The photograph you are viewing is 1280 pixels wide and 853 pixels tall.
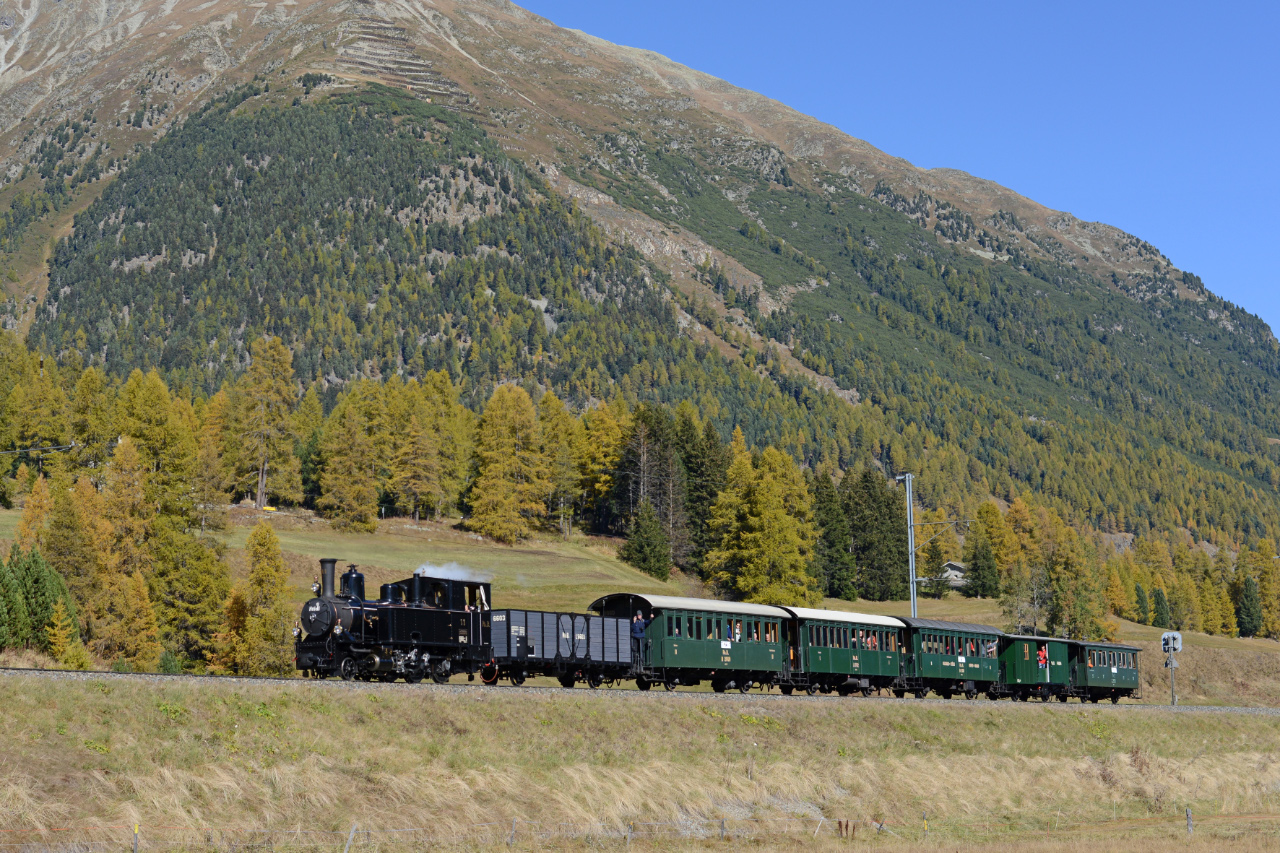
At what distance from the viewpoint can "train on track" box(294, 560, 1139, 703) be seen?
36.2 metres

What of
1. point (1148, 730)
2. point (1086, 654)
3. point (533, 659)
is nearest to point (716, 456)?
point (1086, 654)

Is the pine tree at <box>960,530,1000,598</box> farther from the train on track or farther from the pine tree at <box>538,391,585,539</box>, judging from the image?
the train on track

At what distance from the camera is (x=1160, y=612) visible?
15312 cm

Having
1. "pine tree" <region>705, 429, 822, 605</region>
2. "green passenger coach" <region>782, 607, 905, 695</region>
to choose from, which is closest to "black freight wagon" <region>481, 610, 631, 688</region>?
"green passenger coach" <region>782, 607, 905, 695</region>

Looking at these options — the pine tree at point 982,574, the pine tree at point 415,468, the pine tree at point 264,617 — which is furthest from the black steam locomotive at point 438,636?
the pine tree at point 982,574

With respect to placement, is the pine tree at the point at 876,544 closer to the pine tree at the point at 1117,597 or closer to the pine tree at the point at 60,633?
the pine tree at the point at 1117,597

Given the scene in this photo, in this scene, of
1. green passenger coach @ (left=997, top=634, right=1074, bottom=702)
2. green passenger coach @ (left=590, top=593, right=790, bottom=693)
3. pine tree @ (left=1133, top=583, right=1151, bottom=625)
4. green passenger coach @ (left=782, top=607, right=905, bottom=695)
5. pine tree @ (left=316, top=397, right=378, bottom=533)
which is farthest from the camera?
pine tree @ (left=1133, top=583, right=1151, bottom=625)

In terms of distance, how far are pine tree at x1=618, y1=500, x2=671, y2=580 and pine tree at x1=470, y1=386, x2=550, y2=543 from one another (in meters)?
9.47

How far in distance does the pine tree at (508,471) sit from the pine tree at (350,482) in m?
9.07

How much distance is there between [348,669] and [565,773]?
9061 mm

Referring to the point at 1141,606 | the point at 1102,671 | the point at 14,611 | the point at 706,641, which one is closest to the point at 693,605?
the point at 706,641

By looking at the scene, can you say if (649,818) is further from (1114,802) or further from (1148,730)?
(1148,730)

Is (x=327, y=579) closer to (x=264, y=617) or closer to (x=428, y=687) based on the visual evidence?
(x=428, y=687)

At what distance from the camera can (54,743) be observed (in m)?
24.3
